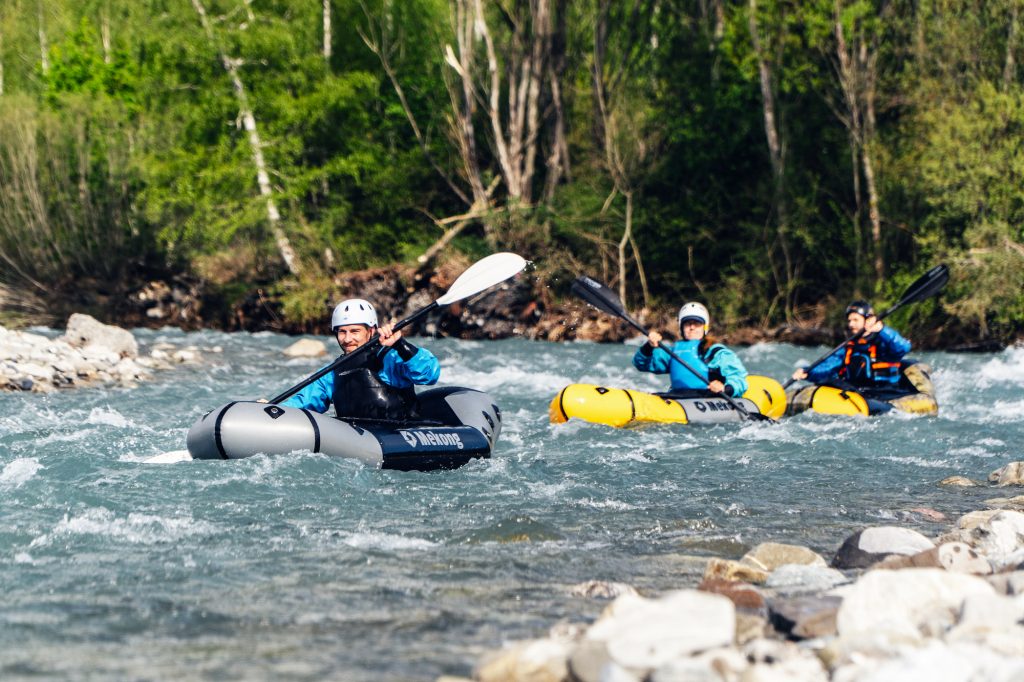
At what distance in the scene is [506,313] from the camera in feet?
54.5

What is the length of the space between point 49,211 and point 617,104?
29.5 feet

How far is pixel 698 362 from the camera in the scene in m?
8.50

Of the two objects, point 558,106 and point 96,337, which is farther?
point 558,106

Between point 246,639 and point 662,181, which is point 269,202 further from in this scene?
point 246,639

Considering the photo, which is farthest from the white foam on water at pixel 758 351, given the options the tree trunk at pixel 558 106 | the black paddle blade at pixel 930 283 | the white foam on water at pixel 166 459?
the white foam on water at pixel 166 459

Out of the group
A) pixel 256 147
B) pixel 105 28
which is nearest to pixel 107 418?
pixel 256 147

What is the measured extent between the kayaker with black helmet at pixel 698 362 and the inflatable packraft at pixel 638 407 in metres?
0.12

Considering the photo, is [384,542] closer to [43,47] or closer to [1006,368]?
[1006,368]

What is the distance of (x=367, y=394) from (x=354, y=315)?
0.44m

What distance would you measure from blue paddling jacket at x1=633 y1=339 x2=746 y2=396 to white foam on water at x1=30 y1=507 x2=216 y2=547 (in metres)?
4.39

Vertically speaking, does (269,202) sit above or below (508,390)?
above

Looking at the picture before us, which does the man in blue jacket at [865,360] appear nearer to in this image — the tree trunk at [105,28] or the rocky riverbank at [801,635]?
the rocky riverbank at [801,635]

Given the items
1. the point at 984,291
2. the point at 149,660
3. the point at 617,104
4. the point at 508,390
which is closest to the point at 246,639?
the point at 149,660

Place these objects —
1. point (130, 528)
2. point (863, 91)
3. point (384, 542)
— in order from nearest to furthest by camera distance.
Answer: point (384, 542) → point (130, 528) → point (863, 91)
